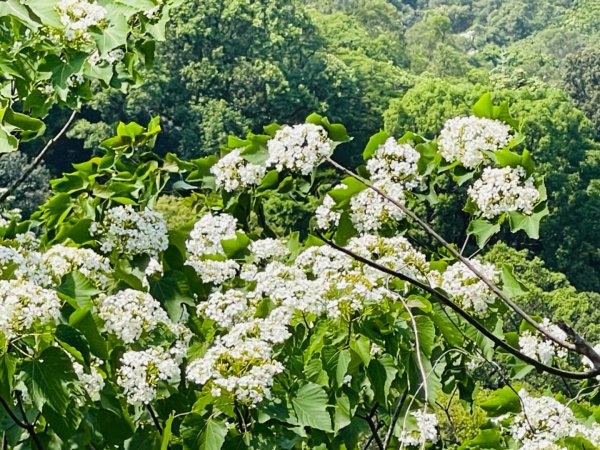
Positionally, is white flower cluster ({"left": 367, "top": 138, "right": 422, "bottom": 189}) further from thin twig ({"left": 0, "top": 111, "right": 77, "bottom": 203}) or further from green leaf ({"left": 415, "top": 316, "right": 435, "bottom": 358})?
thin twig ({"left": 0, "top": 111, "right": 77, "bottom": 203})

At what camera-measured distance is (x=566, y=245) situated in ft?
168

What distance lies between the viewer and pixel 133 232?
310 centimetres

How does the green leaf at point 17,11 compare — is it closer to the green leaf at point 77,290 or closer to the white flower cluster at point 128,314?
the green leaf at point 77,290

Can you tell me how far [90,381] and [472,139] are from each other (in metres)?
1.29

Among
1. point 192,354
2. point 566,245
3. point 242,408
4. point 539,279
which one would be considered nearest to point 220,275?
point 192,354

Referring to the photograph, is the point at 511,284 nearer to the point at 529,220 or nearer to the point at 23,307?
the point at 529,220

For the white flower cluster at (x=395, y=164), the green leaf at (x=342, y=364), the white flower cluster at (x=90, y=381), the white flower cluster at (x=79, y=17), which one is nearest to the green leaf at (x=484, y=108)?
the white flower cluster at (x=395, y=164)

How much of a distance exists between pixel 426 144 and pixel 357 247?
0.48 m

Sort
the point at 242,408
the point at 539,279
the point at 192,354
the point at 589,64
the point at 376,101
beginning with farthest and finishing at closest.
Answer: the point at 589,64
the point at 376,101
the point at 539,279
the point at 192,354
the point at 242,408

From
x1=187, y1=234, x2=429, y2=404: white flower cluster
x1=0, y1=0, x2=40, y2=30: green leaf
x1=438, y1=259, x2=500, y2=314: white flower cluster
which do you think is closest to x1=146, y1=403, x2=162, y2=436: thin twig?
x1=187, y1=234, x2=429, y2=404: white flower cluster

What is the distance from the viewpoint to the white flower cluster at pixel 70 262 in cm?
297

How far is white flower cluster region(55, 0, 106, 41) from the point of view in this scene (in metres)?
3.13

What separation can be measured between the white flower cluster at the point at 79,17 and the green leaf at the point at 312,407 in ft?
3.31

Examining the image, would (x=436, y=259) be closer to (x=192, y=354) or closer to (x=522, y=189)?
(x=522, y=189)
